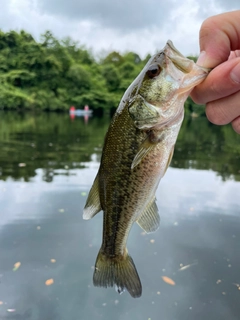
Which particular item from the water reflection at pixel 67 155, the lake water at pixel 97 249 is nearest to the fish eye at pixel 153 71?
the lake water at pixel 97 249

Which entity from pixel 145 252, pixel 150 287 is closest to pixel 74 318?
pixel 150 287

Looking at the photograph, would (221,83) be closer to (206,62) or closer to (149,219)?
(206,62)

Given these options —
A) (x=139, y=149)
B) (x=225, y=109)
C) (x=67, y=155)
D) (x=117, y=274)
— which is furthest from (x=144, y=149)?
(x=67, y=155)

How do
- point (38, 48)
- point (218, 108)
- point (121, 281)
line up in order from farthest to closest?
A: point (38, 48) < point (121, 281) < point (218, 108)

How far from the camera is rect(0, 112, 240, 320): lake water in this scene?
3.55 m

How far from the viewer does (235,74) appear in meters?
1.51

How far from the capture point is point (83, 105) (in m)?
44.2

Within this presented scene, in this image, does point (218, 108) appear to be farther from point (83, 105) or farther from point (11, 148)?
point (83, 105)

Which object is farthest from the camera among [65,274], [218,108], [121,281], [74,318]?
[65,274]

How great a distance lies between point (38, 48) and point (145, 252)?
1745 inches

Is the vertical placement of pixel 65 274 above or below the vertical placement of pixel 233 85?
below

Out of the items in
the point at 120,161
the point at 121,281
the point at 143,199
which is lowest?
the point at 121,281

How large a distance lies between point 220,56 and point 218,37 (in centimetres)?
10

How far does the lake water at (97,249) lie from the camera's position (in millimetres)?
3555
